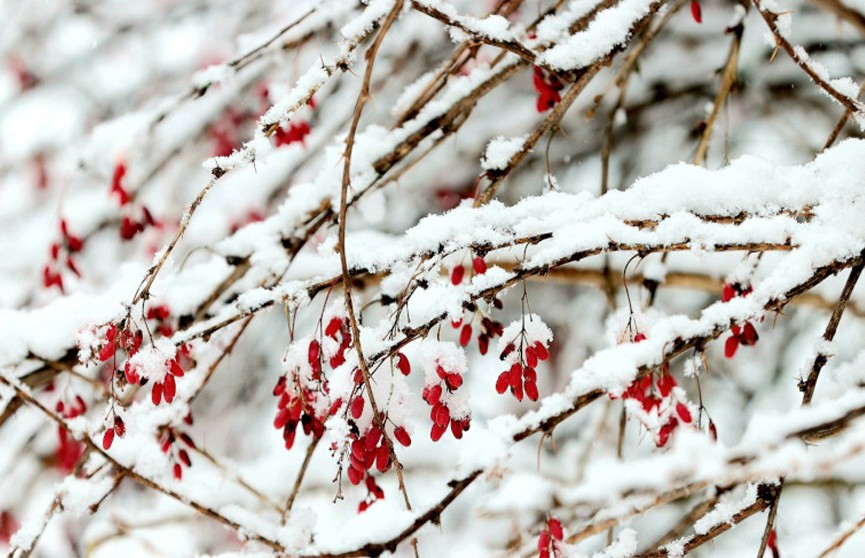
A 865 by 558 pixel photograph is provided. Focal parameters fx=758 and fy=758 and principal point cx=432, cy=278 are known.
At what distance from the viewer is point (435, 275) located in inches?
55.2

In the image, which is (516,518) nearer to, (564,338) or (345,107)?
(345,107)

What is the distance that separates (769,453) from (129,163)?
257cm

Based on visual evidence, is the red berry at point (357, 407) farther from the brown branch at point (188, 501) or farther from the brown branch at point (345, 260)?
the brown branch at point (188, 501)

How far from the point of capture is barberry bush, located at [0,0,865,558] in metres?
1.25

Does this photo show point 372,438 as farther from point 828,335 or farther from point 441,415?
point 828,335

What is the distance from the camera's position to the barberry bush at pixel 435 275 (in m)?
1.25

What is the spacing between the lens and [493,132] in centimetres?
379

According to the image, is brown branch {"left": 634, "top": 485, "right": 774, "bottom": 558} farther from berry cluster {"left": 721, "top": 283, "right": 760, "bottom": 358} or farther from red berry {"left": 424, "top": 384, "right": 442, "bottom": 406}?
red berry {"left": 424, "top": 384, "right": 442, "bottom": 406}

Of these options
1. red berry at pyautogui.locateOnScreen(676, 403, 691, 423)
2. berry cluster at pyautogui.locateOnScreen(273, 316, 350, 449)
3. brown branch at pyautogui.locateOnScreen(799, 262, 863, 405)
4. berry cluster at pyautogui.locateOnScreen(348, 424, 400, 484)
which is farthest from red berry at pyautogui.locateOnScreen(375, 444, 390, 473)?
brown branch at pyautogui.locateOnScreen(799, 262, 863, 405)

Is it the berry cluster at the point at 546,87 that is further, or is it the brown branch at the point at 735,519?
the berry cluster at the point at 546,87

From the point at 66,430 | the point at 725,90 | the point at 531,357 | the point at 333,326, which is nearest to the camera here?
the point at 531,357

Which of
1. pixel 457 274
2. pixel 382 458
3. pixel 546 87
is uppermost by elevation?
pixel 546 87

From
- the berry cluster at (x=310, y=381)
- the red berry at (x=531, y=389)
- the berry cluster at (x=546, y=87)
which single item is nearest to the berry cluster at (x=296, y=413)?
the berry cluster at (x=310, y=381)

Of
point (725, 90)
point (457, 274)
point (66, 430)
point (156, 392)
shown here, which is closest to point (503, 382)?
point (457, 274)
